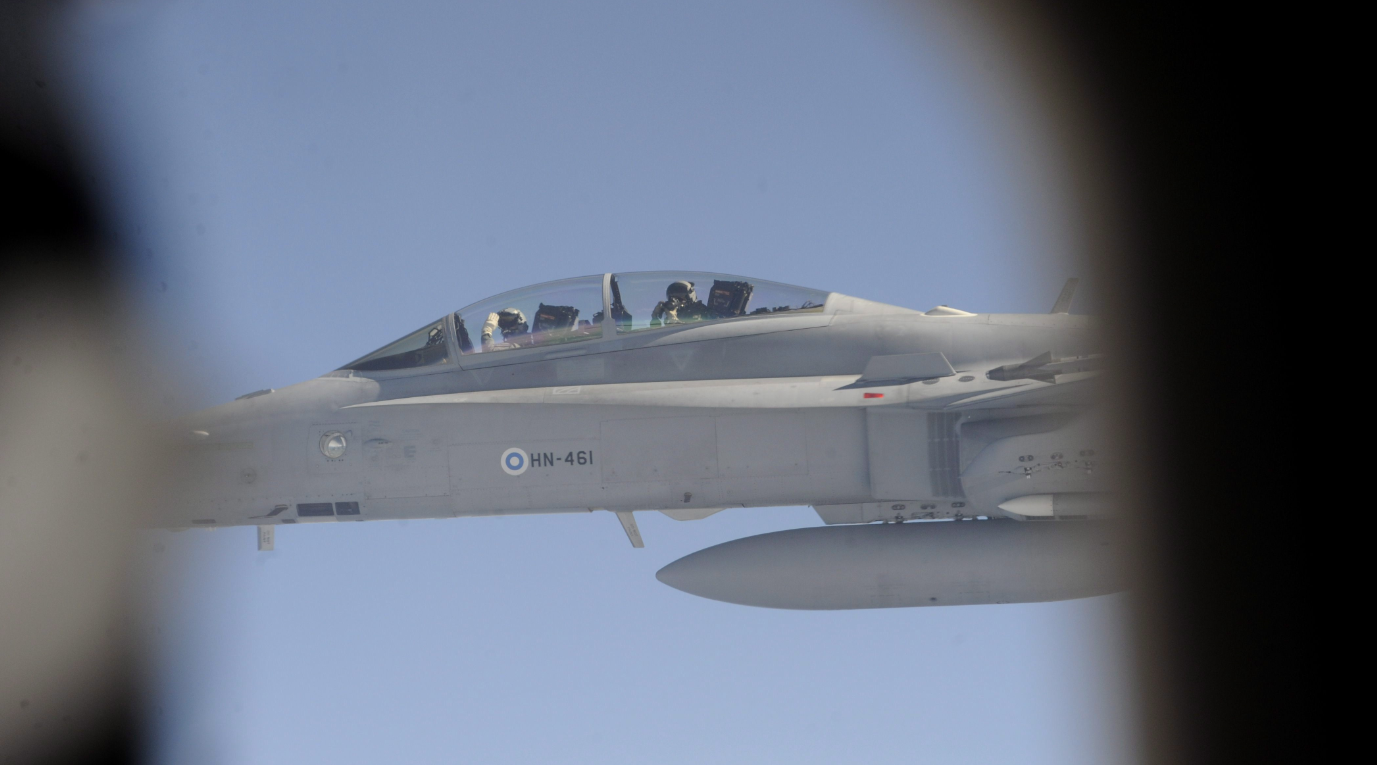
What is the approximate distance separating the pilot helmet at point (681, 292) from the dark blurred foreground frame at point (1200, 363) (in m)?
4.18

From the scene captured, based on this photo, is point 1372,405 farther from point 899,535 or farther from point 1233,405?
point 899,535

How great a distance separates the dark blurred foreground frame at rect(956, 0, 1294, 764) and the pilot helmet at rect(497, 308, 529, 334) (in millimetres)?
5858

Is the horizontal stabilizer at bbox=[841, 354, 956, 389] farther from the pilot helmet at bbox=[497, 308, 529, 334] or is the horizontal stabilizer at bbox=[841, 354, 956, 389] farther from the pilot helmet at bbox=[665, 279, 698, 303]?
the pilot helmet at bbox=[497, 308, 529, 334]

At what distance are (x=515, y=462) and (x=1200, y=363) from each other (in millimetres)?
6349

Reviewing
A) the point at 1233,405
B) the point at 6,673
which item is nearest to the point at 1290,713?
the point at 1233,405

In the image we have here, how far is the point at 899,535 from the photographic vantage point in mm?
10445

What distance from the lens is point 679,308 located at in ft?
37.1

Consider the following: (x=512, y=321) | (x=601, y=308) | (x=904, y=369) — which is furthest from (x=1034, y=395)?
(x=512, y=321)

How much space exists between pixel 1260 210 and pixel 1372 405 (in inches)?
70.7

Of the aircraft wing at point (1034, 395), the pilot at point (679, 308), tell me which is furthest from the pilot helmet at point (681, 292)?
the aircraft wing at point (1034, 395)

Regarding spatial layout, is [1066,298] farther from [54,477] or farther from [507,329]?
[54,477]

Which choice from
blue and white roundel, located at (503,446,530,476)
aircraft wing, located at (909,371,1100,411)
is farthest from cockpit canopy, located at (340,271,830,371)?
aircraft wing, located at (909,371,1100,411)

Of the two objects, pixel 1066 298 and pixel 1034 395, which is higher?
pixel 1066 298

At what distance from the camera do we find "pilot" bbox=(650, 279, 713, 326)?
11.2 meters
